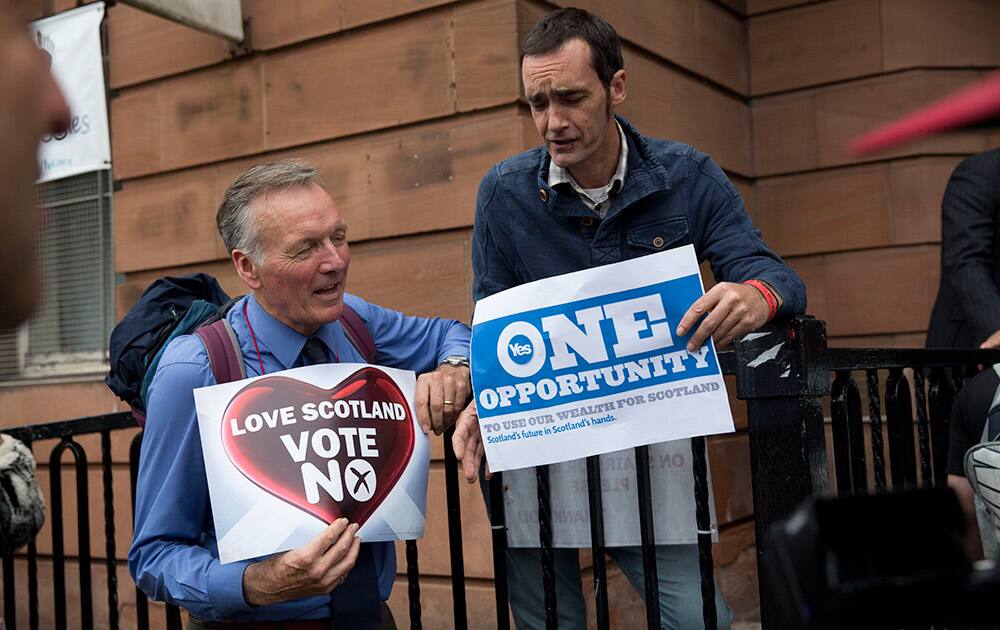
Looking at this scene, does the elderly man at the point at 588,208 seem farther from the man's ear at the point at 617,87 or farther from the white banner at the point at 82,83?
the white banner at the point at 82,83

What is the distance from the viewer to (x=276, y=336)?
261cm

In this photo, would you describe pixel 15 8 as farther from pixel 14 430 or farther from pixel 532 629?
pixel 14 430

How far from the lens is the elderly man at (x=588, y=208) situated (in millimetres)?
2822

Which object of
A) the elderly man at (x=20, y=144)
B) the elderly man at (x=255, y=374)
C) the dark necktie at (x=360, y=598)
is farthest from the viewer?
the dark necktie at (x=360, y=598)

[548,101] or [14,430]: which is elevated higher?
[548,101]

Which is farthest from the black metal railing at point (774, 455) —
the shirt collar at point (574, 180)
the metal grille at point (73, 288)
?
the metal grille at point (73, 288)

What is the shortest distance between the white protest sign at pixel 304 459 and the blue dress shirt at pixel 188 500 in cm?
6

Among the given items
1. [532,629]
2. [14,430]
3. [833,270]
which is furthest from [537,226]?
[833,270]

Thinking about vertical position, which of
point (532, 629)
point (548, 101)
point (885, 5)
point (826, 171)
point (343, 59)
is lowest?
point (532, 629)

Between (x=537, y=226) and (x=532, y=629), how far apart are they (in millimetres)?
1138

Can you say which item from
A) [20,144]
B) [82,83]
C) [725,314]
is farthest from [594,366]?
[82,83]

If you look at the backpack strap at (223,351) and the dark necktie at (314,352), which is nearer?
the backpack strap at (223,351)

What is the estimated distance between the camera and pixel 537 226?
2.89m

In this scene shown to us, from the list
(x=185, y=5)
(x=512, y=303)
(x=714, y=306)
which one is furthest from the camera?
(x=185, y=5)
